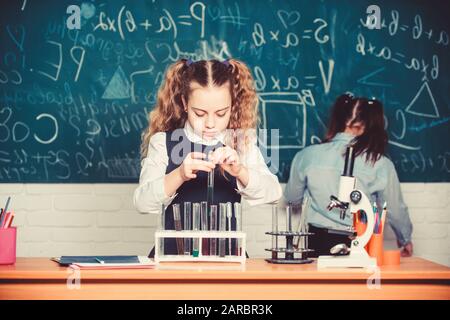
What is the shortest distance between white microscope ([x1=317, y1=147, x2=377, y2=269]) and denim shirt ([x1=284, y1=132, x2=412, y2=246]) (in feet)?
3.99

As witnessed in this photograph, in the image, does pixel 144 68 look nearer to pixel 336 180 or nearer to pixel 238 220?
pixel 336 180

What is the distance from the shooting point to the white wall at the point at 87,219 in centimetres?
407

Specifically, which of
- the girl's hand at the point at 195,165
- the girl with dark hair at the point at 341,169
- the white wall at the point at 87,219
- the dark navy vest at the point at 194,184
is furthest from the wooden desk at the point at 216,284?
the white wall at the point at 87,219

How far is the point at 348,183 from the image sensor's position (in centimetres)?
242

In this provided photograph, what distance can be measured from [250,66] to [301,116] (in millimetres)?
370

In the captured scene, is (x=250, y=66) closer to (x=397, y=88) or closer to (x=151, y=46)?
(x=151, y=46)

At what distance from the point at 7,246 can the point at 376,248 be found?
115 centimetres

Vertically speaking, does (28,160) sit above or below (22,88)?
below

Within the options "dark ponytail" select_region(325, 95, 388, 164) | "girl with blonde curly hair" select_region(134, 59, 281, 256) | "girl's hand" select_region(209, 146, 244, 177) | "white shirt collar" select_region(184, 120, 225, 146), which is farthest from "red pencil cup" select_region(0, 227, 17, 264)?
"dark ponytail" select_region(325, 95, 388, 164)

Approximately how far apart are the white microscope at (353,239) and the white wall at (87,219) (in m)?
1.72

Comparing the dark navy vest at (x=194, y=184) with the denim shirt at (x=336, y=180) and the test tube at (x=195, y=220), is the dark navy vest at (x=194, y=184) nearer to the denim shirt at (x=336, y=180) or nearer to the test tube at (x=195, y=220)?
the test tube at (x=195, y=220)

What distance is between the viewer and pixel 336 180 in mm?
3725

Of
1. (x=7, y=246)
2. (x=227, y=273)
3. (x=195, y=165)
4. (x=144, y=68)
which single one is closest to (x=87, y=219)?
(x=144, y=68)
